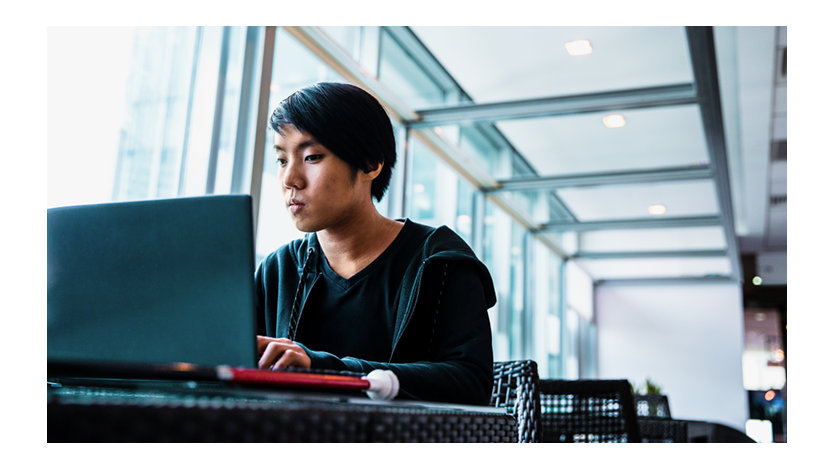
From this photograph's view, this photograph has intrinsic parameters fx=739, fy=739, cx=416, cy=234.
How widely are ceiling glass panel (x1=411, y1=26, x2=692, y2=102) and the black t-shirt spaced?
141 inches

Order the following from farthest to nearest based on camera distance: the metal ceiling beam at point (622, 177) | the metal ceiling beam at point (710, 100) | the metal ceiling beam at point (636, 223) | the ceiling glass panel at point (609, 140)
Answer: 1. the metal ceiling beam at point (636, 223)
2. the ceiling glass panel at point (609, 140)
3. the metal ceiling beam at point (622, 177)
4. the metal ceiling beam at point (710, 100)

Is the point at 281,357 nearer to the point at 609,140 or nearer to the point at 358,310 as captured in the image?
the point at 358,310

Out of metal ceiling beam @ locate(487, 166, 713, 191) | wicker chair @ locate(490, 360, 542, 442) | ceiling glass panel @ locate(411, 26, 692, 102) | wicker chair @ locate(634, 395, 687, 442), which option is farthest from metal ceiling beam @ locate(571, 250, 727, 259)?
wicker chair @ locate(490, 360, 542, 442)

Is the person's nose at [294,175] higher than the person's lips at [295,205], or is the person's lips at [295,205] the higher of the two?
the person's nose at [294,175]

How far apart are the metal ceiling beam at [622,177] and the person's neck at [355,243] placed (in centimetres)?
464

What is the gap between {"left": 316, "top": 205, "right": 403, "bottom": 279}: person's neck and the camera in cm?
107

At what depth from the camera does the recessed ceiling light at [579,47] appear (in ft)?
15.0

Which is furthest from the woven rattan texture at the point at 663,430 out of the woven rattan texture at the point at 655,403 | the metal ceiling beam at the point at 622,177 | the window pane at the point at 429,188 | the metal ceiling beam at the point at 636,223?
the metal ceiling beam at the point at 636,223

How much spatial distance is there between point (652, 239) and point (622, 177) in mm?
4509

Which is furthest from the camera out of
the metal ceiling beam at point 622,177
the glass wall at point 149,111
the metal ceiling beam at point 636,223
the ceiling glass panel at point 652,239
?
the ceiling glass panel at point 652,239

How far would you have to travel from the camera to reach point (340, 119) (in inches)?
37.9

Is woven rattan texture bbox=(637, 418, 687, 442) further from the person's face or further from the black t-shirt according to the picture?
the person's face

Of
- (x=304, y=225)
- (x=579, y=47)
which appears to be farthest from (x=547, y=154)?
(x=304, y=225)

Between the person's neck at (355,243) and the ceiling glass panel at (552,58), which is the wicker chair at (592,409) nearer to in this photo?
the person's neck at (355,243)
